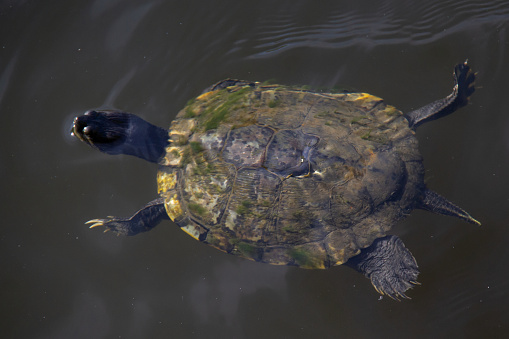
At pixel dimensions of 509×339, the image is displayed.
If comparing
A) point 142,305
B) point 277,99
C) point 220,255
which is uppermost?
point 277,99

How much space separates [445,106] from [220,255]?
2.81 m

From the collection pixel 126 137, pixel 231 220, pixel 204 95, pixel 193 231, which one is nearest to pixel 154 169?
pixel 126 137

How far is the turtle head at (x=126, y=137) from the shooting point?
11.7ft

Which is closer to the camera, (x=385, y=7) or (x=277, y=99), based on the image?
(x=277, y=99)

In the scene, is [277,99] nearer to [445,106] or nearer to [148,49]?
[445,106]

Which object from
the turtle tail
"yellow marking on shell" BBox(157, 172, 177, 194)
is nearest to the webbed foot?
"yellow marking on shell" BBox(157, 172, 177, 194)

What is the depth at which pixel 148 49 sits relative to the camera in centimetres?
467

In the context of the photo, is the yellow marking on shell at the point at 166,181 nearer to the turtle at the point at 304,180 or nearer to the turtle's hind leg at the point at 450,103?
the turtle at the point at 304,180

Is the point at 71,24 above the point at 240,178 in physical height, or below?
above

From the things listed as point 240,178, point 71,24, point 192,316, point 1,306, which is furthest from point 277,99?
point 1,306

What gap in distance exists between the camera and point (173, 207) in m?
3.46

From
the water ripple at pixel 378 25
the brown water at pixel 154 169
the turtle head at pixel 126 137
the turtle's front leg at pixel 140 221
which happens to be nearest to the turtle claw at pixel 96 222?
the turtle's front leg at pixel 140 221

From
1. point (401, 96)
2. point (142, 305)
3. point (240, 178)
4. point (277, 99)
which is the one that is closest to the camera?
point (240, 178)

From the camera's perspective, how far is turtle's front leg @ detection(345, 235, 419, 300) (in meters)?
3.20
